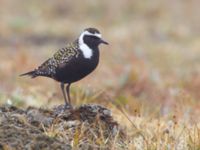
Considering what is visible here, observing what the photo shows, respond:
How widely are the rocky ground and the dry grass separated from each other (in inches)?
6.3

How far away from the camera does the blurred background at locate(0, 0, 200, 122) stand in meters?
9.22

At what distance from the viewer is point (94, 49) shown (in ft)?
22.2

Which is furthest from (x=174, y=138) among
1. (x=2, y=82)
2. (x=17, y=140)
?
(x=2, y=82)

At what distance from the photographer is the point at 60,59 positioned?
22.7 ft

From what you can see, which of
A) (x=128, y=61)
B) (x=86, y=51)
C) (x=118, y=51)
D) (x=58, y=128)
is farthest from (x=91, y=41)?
(x=118, y=51)

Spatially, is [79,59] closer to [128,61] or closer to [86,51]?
[86,51]

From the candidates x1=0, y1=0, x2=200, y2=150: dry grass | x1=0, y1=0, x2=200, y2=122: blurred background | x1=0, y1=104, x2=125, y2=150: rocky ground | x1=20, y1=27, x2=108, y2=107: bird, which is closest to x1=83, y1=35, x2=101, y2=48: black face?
x1=20, y1=27, x2=108, y2=107: bird

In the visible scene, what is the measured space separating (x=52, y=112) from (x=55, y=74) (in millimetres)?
325

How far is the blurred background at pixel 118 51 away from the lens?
9.22 meters

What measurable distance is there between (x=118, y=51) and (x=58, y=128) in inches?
342

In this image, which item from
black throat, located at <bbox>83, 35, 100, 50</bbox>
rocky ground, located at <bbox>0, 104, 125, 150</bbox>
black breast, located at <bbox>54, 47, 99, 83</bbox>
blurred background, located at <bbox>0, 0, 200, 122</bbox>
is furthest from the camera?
blurred background, located at <bbox>0, 0, 200, 122</bbox>

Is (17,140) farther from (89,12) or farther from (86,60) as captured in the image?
(89,12)

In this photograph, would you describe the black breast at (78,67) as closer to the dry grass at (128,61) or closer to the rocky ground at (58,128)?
the rocky ground at (58,128)

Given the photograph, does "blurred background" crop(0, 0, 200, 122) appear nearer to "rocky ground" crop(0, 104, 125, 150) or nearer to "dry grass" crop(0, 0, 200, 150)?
"dry grass" crop(0, 0, 200, 150)
